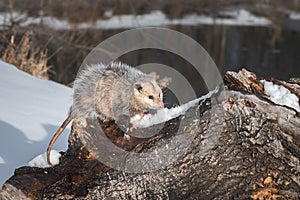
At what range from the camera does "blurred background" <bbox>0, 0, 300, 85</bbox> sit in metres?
8.81

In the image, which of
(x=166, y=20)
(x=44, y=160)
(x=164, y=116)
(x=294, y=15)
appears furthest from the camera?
(x=294, y=15)

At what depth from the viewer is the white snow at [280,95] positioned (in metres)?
2.41

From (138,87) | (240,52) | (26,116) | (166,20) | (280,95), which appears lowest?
(240,52)

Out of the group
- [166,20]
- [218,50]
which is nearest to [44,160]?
[218,50]

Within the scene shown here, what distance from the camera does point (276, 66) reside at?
494 inches

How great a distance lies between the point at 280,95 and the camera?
2473 millimetres

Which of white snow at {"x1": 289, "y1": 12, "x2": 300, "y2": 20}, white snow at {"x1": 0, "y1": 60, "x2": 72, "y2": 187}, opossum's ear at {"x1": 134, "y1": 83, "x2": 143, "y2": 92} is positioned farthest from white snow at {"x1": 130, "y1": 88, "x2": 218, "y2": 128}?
white snow at {"x1": 289, "y1": 12, "x2": 300, "y2": 20}

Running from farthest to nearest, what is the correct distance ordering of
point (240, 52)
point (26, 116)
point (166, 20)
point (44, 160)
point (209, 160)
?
point (166, 20), point (240, 52), point (26, 116), point (44, 160), point (209, 160)

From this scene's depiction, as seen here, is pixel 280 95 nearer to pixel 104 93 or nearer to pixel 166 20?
pixel 104 93

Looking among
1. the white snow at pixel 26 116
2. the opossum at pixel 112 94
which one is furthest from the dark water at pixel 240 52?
the opossum at pixel 112 94

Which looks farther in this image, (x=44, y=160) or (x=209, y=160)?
(x=44, y=160)

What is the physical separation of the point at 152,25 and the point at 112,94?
13420 millimetres

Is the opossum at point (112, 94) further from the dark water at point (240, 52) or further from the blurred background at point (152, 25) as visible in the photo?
the dark water at point (240, 52)

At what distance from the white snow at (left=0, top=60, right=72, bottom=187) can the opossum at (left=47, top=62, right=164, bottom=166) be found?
0.57m
